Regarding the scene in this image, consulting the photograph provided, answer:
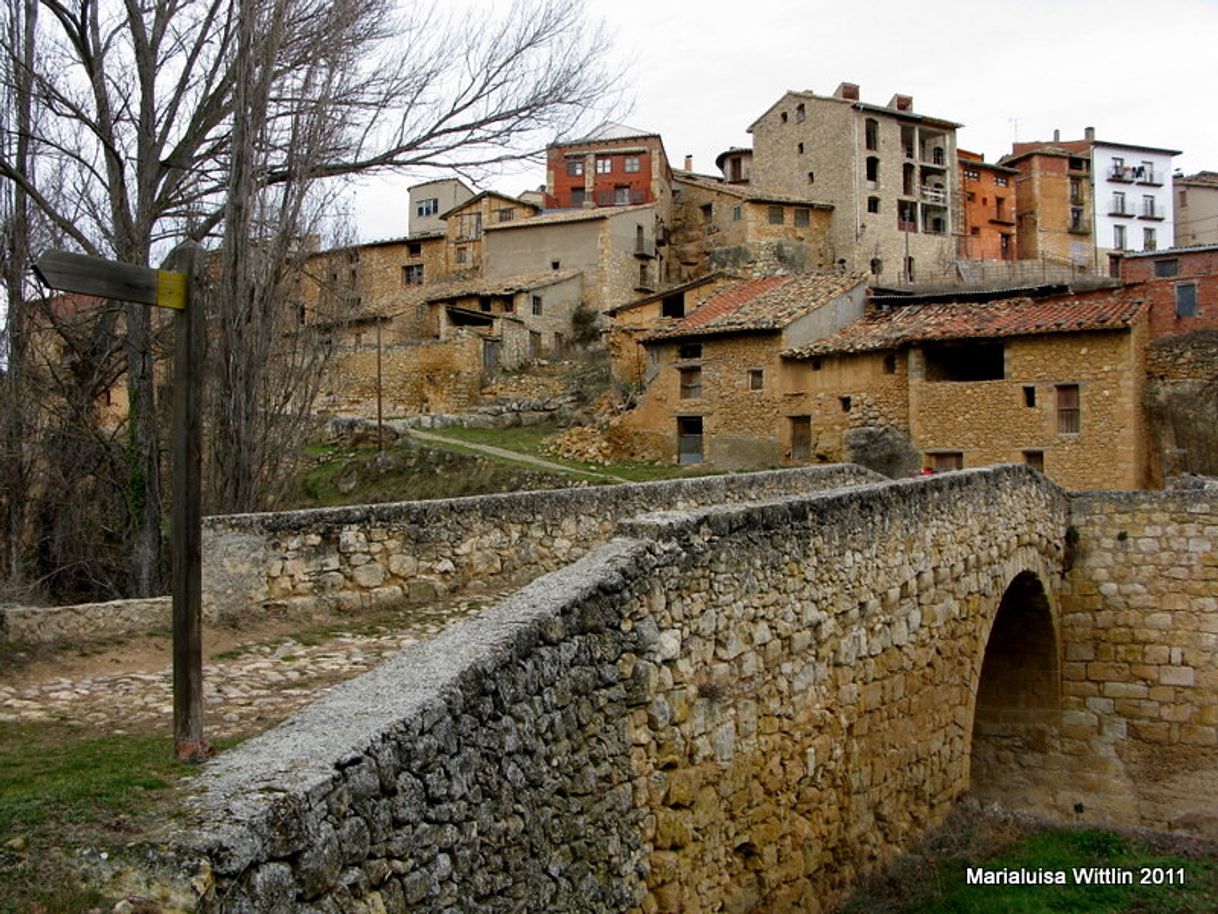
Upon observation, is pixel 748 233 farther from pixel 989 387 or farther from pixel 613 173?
pixel 989 387

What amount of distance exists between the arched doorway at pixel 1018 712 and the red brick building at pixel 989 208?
4703cm

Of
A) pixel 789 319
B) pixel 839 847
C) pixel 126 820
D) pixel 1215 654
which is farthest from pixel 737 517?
pixel 789 319

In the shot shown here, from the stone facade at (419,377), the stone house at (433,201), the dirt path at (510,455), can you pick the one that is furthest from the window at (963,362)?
the stone house at (433,201)

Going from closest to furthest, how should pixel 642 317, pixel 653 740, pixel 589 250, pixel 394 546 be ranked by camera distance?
pixel 653 740, pixel 394 546, pixel 642 317, pixel 589 250

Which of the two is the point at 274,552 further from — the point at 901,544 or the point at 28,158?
the point at 28,158

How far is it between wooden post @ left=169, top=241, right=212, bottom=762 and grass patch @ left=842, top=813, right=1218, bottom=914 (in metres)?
5.23

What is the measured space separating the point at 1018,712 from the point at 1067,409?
42.0 ft

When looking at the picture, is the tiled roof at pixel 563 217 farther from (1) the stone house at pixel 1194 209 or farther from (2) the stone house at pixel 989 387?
(1) the stone house at pixel 1194 209

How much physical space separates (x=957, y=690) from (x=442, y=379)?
3148cm

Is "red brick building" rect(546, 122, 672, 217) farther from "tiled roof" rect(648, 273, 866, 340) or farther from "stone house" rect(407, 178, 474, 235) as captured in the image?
"tiled roof" rect(648, 273, 866, 340)

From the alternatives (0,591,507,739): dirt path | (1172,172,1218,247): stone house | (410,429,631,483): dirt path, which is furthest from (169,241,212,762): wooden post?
(1172,172,1218,247): stone house

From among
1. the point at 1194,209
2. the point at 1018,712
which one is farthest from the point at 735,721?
the point at 1194,209

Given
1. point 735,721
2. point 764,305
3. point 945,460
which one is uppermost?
point 764,305

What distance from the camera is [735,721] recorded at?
21.5 feet
